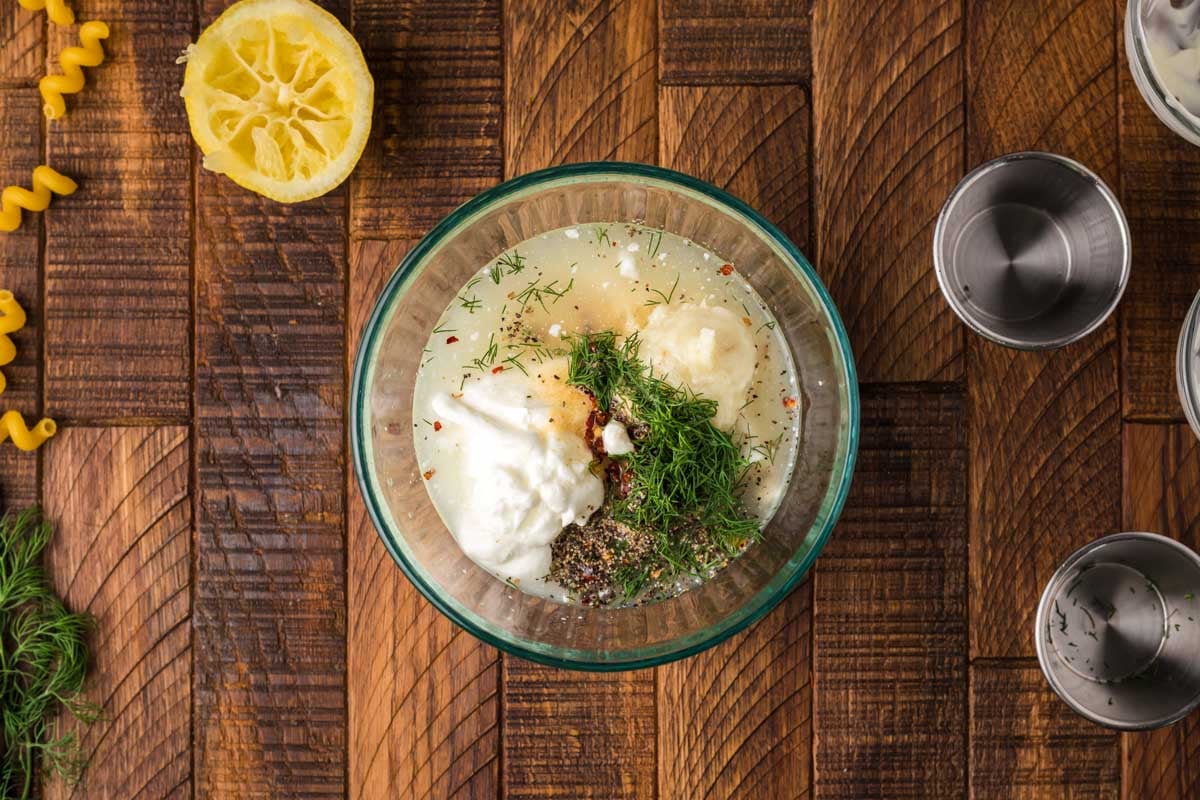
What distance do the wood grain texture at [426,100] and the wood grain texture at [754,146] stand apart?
342 millimetres

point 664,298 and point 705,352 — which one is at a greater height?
point 664,298

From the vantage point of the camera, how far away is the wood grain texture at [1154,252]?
1793 millimetres

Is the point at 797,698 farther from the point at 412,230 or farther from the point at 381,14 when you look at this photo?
the point at 381,14

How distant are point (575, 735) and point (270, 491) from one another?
0.71 m

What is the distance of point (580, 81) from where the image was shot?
1.80 meters

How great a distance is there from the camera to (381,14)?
180 centimetres

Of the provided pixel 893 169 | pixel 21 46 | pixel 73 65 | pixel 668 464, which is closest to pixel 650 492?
pixel 668 464

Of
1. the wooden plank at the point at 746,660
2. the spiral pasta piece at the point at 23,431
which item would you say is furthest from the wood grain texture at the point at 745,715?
the spiral pasta piece at the point at 23,431

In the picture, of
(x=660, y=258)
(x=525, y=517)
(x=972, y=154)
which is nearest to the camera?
(x=525, y=517)

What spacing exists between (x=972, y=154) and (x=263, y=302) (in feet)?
4.30

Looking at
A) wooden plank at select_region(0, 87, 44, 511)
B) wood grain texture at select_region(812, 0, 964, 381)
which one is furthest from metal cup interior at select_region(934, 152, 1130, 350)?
wooden plank at select_region(0, 87, 44, 511)

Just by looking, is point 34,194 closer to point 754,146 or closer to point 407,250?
point 407,250

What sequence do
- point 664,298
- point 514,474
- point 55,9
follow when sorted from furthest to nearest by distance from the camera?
point 55,9
point 664,298
point 514,474

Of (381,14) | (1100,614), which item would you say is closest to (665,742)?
(1100,614)
